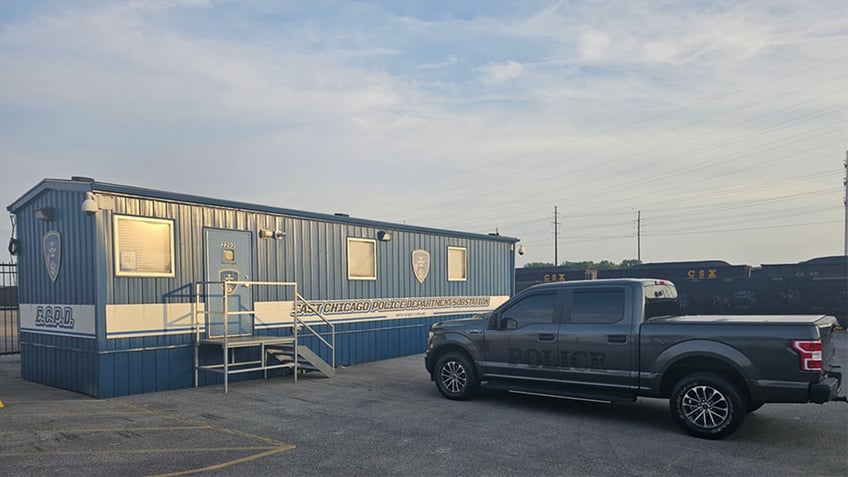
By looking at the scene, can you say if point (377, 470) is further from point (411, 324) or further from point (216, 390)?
point (411, 324)

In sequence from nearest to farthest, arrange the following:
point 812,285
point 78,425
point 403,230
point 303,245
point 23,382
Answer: point 78,425 → point 23,382 → point 303,245 → point 403,230 → point 812,285

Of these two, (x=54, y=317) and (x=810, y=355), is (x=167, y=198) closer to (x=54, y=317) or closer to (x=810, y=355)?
(x=54, y=317)

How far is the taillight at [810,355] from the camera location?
6555mm

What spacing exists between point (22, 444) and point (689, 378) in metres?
Result: 7.68

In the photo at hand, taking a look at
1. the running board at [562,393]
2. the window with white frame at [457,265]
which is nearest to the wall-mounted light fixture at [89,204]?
the running board at [562,393]

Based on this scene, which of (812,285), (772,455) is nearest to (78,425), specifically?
(772,455)

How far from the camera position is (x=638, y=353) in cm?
775

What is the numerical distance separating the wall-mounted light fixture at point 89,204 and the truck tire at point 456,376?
19.2 feet

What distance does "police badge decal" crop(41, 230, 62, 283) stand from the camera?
10.9 metres

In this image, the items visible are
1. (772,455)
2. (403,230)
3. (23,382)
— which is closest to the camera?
(772,455)

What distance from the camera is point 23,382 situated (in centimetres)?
1171

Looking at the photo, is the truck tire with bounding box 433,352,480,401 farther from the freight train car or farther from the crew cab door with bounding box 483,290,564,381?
the freight train car

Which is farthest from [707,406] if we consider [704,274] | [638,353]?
[704,274]

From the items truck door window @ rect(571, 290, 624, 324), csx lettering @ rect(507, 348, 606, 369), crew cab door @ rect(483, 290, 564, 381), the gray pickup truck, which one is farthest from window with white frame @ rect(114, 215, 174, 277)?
truck door window @ rect(571, 290, 624, 324)
